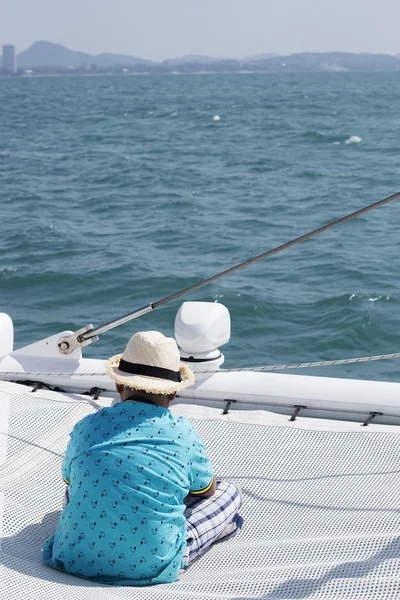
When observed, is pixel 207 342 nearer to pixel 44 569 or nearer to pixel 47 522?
pixel 47 522

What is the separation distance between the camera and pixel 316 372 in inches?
333

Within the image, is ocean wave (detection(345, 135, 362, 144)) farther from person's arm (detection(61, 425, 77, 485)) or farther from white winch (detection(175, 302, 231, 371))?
person's arm (detection(61, 425, 77, 485))

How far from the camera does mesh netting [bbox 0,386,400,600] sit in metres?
2.55

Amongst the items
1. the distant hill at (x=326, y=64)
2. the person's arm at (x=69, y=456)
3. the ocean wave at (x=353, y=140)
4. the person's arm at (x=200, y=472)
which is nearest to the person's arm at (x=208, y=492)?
the person's arm at (x=200, y=472)

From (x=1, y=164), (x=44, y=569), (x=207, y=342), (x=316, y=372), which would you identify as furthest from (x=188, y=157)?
(x=44, y=569)

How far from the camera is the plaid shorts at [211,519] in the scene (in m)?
2.81

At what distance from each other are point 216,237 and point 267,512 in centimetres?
1096

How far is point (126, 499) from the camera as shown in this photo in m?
2.56

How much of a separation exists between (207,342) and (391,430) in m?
0.90

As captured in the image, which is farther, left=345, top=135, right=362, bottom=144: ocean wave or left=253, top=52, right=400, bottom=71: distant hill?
left=253, top=52, right=400, bottom=71: distant hill

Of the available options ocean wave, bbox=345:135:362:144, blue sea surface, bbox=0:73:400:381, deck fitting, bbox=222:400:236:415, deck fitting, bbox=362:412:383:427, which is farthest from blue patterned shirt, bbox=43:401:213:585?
ocean wave, bbox=345:135:362:144

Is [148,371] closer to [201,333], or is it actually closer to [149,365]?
[149,365]

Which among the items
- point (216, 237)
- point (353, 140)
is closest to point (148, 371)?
point (216, 237)

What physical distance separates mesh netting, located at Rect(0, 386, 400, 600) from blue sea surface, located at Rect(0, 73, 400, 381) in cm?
490
